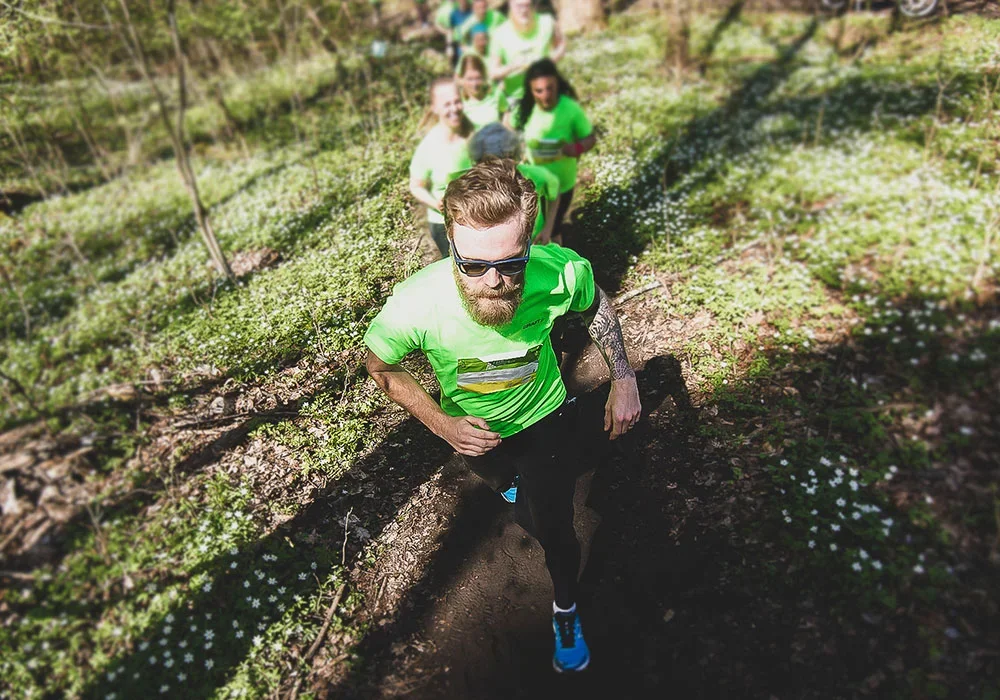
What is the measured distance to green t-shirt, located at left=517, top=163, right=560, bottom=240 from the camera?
504 cm

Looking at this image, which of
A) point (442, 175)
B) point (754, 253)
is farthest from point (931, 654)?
point (442, 175)

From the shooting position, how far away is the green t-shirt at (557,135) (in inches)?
252

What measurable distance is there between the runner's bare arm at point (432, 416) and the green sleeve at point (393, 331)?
0.09m

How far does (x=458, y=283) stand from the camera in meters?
3.03

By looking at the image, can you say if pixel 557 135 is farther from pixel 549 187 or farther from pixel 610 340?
pixel 610 340

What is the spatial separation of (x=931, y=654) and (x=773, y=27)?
1547 cm

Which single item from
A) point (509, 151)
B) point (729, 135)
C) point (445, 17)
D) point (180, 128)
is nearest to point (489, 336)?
point (509, 151)

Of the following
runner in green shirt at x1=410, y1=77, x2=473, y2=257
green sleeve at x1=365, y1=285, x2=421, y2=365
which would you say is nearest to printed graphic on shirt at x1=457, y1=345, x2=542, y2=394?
green sleeve at x1=365, y1=285, x2=421, y2=365

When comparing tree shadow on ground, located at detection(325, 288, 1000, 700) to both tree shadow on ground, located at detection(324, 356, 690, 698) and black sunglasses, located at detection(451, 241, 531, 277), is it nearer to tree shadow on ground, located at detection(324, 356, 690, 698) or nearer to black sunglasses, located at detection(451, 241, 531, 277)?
tree shadow on ground, located at detection(324, 356, 690, 698)

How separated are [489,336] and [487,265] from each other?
18.6 inches

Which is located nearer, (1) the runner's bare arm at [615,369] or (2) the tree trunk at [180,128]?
(1) the runner's bare arm at [615,369]

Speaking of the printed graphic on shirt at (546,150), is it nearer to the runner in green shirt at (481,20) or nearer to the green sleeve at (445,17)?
the runner in green shirt at (481,20)

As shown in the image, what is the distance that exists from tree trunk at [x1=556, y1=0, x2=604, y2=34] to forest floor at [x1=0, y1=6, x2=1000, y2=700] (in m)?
10.5

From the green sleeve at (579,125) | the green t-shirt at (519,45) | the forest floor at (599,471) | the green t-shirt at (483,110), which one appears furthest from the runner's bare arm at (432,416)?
the green t-shirt at (519,45)
